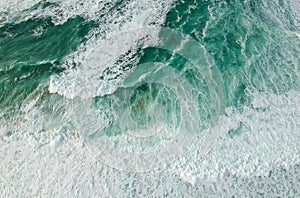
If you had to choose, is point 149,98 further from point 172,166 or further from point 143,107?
point 172,166

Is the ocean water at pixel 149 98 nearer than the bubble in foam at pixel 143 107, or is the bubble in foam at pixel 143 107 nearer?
the ocean water at pixel 149 98

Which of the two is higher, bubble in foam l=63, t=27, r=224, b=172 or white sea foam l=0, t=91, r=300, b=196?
bubble in foam l=63, t=27, r=224, b=172

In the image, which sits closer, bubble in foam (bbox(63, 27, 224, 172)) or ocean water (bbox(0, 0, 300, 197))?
ocean water (bbox(0, 0, 300, 197))

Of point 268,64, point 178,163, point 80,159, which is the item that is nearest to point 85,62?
point 80,159

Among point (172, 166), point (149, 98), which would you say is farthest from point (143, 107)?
point (172, 166)

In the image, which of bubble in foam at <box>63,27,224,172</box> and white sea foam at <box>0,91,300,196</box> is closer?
white sea foam at <box>0,91,300,196</box>

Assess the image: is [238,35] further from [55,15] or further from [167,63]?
[55,15]

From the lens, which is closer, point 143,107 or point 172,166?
point 172,166

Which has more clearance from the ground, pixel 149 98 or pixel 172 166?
pixel 149 98
